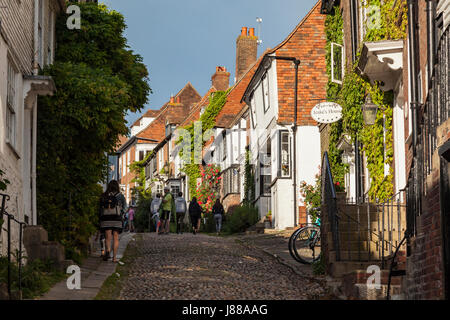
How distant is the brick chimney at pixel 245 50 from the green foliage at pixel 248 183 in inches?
323

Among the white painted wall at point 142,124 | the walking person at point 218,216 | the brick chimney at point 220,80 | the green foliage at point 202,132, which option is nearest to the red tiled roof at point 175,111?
the white painted wall at point 142,124

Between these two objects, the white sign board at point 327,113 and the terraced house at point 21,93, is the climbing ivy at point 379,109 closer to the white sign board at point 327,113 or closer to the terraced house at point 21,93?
the white sign board at point 327,113

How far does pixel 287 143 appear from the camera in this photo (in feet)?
100

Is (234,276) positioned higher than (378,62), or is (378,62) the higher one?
(378,62)

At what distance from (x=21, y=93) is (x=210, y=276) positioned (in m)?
4.60

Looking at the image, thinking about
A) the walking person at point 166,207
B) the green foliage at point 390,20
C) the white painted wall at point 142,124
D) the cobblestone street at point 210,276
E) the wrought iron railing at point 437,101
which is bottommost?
the cobblestone street at point 210,276

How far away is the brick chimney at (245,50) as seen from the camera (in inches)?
1706

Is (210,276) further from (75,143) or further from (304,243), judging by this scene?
(75,143)

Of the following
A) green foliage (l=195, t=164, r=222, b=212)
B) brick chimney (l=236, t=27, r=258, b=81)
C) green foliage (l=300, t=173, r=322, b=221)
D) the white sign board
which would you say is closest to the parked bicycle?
the white sign board

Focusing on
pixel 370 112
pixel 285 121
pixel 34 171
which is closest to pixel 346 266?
pixel 370 112

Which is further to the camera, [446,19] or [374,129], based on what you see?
[374,129]

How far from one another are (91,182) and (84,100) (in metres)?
1.82
